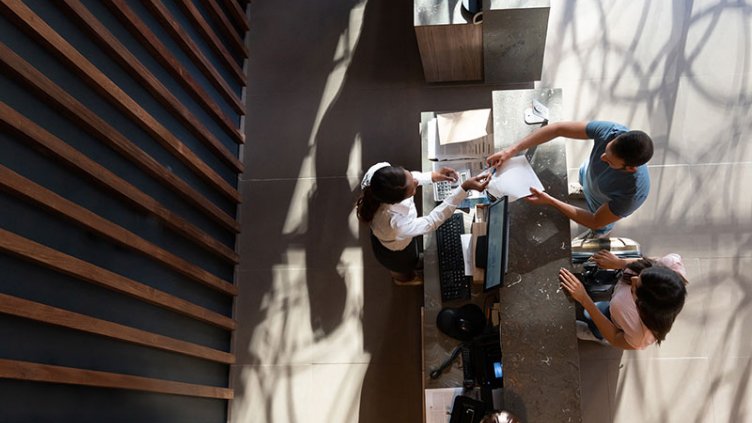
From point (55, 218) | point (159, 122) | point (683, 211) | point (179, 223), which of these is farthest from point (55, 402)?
point (683, 211)

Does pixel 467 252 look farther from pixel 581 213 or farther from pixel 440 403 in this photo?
pixel 440 403

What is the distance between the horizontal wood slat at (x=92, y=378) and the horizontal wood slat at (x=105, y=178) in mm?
836

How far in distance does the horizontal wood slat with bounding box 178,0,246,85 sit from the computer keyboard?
2.04 meters

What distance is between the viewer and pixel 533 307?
2.91 m

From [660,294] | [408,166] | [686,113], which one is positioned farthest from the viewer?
[408,166]

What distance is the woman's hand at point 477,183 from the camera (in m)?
2.99

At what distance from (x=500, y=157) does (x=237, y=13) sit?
2432 mm

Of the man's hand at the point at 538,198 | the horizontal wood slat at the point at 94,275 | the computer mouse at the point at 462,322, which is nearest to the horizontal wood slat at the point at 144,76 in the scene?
the horizontal wood slat at the point at 94,275

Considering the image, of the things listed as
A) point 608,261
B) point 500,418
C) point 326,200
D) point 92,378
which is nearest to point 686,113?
point 608,261

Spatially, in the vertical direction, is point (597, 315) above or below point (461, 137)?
below

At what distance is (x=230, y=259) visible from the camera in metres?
4.06

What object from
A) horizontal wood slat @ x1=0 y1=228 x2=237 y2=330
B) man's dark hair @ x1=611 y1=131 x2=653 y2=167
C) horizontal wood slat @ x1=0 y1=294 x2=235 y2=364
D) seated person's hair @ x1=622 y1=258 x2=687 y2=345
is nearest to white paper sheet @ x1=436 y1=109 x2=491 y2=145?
man's dark hair @ x1=611 y1=131 x2=653 y2=167

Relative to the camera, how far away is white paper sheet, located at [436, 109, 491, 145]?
11.0 ft

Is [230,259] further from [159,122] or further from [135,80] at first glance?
[135,80]
